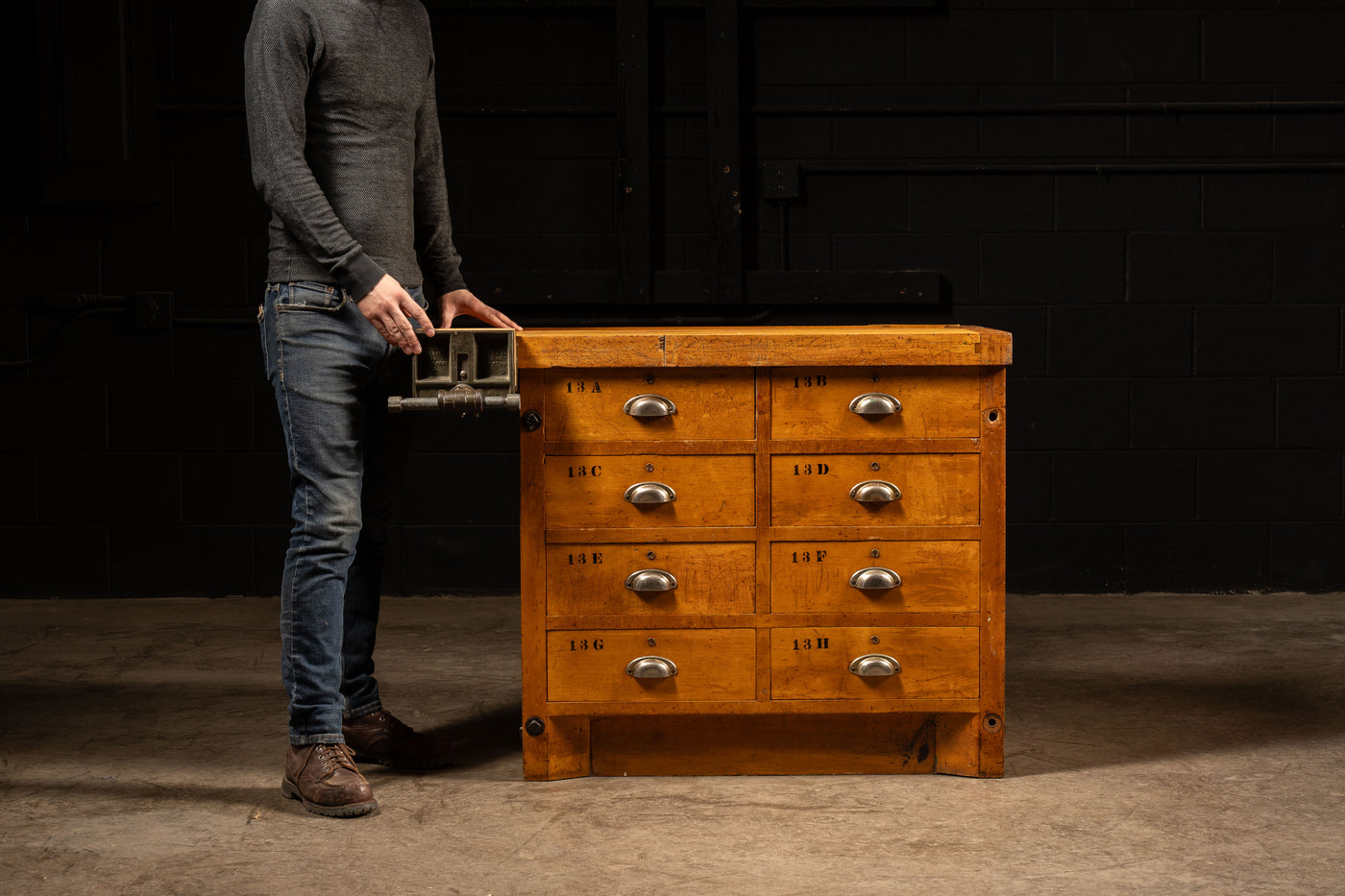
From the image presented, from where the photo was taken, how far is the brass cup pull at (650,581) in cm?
244

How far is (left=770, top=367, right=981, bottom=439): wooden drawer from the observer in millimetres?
2439

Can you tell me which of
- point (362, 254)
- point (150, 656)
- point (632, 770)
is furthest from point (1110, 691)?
point (150, 656)

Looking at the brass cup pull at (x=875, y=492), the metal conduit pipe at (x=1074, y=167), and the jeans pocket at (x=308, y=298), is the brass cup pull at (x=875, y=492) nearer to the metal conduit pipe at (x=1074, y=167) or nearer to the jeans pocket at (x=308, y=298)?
the jeans pocket at (x=308, y=298)

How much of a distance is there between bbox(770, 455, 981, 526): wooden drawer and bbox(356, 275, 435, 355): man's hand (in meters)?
0.68

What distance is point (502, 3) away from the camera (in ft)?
13.7

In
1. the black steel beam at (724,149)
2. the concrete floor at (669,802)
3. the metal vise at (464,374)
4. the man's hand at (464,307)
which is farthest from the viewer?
the black steel beam at (724,149)

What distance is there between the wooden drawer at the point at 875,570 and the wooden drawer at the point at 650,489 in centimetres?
14

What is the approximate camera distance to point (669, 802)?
2336mm

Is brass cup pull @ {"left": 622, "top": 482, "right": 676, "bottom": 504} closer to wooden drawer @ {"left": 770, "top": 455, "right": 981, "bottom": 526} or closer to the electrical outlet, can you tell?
wooden drawer @ {"left": 770, "top": 455, "right": 981, "bottom": 526}

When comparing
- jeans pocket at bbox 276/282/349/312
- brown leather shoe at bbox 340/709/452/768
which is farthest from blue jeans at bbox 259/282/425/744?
brown leather shoe at bbox 340/709/452/768

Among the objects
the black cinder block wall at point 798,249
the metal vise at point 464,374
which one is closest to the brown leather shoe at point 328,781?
the metal vise at point 464,374

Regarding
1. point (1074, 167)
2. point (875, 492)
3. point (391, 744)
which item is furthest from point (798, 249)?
point (391, 744)

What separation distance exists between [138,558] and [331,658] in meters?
2.23

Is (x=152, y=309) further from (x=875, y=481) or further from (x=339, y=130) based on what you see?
(x=875, y=481)
